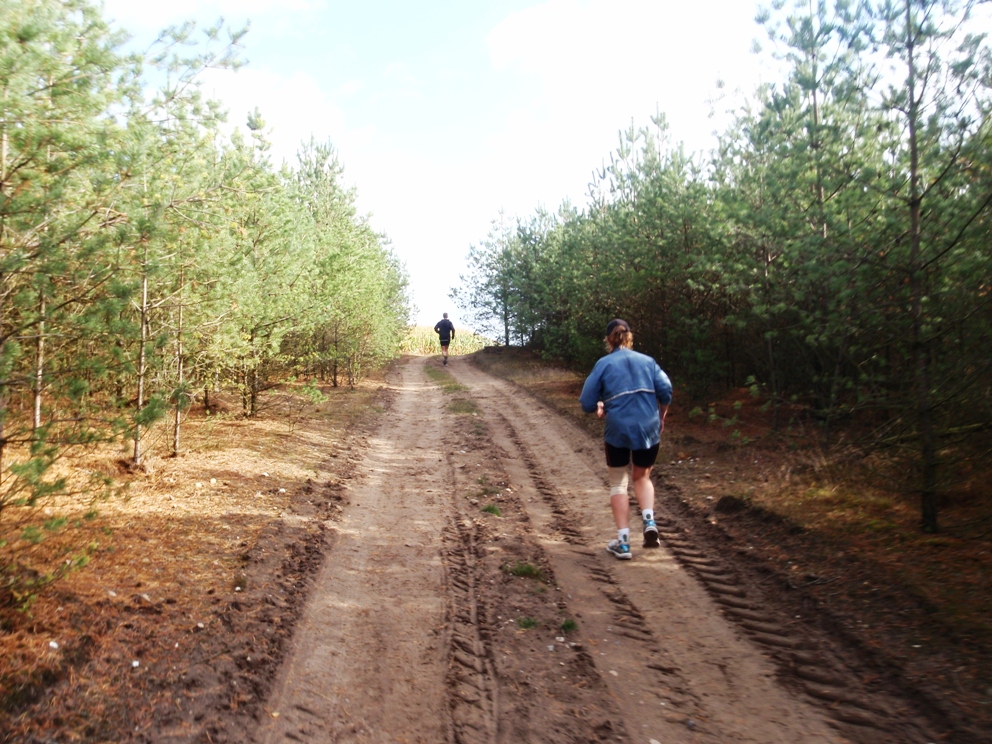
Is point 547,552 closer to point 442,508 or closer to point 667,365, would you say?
point 442,508

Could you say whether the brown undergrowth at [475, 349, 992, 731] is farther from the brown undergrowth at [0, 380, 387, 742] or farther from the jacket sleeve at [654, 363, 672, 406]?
the brown undergrowth at [0, 380, 387, 742]

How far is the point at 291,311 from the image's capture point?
12.0 meters

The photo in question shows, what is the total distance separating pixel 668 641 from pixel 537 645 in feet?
3.07

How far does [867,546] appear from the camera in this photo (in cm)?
662

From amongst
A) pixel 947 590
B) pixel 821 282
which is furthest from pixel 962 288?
pixel 947 590

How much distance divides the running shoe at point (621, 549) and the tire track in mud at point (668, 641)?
11 cm

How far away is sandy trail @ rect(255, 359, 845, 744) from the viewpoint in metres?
4.01

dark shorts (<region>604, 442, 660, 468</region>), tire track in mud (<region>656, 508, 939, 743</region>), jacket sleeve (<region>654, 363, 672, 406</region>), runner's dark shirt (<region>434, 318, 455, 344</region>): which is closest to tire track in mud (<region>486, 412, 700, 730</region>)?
tire track in mud (<region>656, 508, 939, 743</region>)

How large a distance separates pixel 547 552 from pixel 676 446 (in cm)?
597

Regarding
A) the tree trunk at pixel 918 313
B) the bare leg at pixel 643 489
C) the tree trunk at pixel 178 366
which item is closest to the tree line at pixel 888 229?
the tree trunk at pixel 918 313

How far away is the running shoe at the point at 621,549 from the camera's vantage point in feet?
22.1

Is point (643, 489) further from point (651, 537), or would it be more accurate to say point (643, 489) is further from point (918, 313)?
point (918, 313)

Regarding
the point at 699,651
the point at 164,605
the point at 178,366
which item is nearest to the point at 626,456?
the point at 699,651

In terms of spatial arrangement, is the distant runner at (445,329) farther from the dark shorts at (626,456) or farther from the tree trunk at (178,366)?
the dark shorts at (626,456)
